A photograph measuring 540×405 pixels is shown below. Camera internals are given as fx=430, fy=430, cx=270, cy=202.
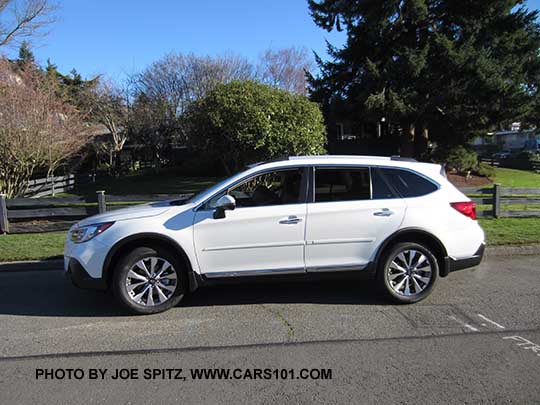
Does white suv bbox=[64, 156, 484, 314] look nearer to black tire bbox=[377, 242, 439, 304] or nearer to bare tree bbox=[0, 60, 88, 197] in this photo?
black tire bbox=[377, 242, 439, 304]

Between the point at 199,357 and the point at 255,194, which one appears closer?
the point at 199,357

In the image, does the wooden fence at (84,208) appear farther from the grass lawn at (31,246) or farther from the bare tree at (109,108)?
the bare tree at (109,108)

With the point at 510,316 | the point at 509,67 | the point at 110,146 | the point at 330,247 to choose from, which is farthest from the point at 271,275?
the point at 110,146

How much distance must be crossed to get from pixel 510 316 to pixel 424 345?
4.39ft

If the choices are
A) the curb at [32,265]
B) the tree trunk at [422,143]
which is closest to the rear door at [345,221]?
the curb at [32,265]

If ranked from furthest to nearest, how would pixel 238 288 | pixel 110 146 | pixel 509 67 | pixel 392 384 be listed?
pixel 110 146, pixel 509 67, pixel 238 288, pixel 392 384

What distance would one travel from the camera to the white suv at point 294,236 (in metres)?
4.68

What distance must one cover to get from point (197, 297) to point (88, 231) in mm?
1511

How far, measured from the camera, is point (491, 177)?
2392cm

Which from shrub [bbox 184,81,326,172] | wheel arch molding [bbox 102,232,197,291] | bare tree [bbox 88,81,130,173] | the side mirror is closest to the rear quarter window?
the side mirror

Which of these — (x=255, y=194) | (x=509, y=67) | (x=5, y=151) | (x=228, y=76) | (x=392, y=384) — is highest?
(x=228, y=76)

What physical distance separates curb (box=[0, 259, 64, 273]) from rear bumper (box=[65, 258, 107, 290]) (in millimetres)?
2618

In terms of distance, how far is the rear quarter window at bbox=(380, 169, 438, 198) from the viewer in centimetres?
502

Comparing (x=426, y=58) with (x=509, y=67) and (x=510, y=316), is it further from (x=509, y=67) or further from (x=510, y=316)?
(x=510, y=316)
